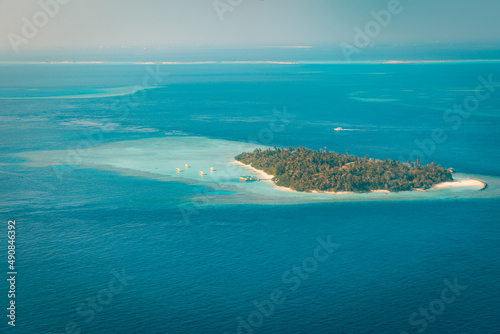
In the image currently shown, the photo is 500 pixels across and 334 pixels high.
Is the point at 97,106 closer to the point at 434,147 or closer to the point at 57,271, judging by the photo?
the point at 434,147

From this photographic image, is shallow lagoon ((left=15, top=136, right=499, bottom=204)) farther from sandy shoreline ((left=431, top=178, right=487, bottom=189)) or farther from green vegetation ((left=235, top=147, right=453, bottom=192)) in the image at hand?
green vegetation ((left=235, top=147, right=453, bottom=192))

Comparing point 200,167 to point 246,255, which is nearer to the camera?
point 246,255

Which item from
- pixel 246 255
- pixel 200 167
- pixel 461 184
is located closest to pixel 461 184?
pixel 461 184

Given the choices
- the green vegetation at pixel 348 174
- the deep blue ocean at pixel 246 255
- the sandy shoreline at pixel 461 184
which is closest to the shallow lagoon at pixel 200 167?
the sandy shoreline at pixel 461 184

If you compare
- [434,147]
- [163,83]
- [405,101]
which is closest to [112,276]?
[434,147]

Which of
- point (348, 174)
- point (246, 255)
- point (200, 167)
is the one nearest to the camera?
point (246, 255)

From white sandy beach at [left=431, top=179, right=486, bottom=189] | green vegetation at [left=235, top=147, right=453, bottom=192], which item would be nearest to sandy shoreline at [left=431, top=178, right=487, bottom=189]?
white sandy beach at [left=431, top=179, right=486, bottom=189]

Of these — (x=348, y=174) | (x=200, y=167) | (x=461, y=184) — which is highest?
(x=200, y=167)

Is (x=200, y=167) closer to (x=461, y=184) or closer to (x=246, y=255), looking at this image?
(x=246, y=255)

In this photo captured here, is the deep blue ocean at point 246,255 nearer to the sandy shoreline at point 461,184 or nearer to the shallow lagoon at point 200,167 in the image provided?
the shallow lagoon at point 200,167
